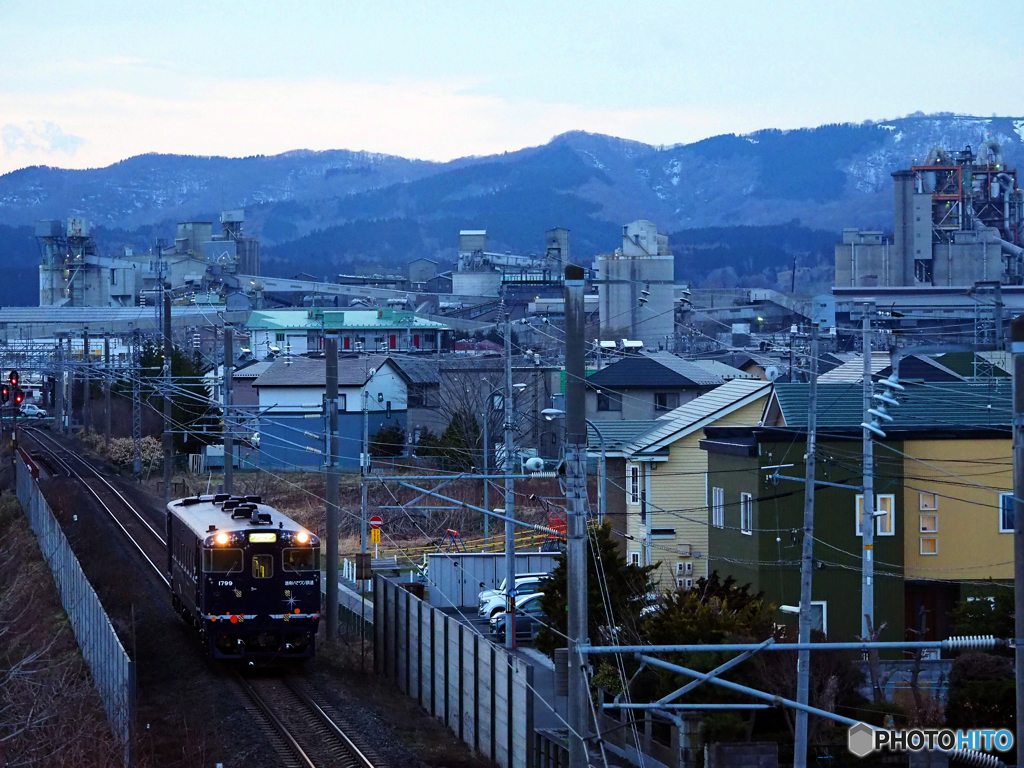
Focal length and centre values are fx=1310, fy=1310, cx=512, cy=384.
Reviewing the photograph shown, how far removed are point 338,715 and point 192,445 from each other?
35.7 metres

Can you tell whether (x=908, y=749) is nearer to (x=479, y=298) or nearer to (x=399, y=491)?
(x=399, y=491)

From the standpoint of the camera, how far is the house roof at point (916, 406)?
2188 centimetres

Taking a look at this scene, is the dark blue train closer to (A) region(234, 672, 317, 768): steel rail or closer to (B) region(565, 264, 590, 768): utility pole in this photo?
(A) region(234, 672, 317, 768): steel rail

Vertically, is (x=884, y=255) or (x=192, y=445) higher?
(x=884, y=255)

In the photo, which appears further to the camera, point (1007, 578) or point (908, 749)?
point (1007, 578)

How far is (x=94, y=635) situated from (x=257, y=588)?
2309mm

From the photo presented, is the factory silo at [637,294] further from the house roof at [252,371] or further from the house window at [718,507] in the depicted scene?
the house window at [718,507]

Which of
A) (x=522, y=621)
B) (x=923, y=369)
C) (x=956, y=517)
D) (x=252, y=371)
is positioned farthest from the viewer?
(x=252, y=371)

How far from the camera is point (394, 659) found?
65.0 ft

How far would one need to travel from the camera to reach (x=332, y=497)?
68.1 feet

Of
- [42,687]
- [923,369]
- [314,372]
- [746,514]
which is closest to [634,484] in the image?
[746,514]

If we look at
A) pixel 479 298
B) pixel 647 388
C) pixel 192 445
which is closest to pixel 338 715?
pixel 647 388

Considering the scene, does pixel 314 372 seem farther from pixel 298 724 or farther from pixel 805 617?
pixel 805 617

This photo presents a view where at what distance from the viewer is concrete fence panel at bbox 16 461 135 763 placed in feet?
46.5
